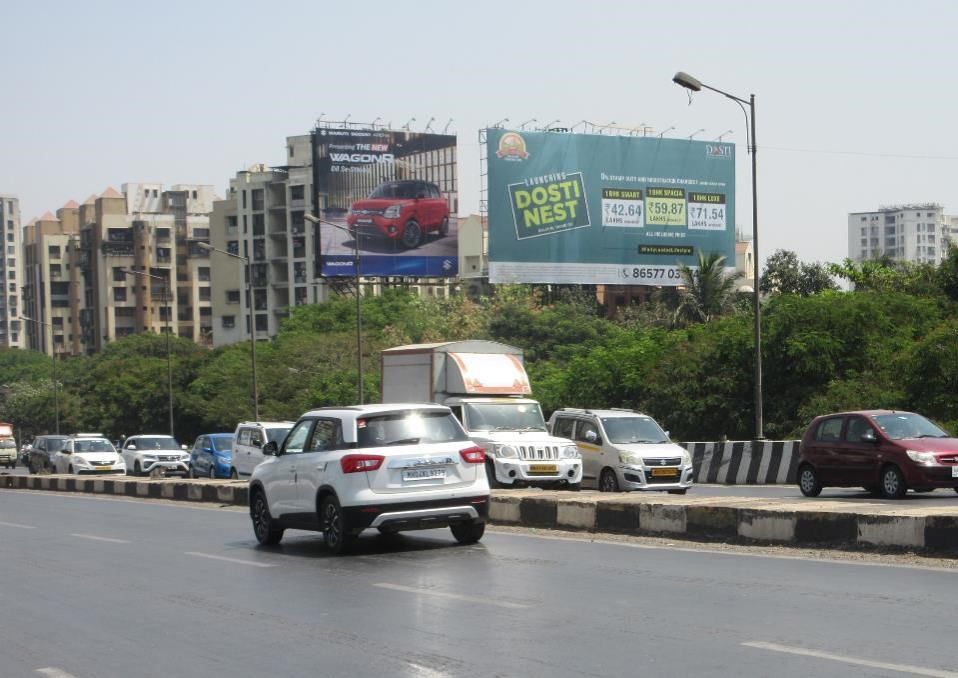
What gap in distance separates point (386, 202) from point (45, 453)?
36.7 meters

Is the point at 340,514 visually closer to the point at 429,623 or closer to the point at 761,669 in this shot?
the point at 429,623

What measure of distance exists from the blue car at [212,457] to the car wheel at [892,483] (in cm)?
2582

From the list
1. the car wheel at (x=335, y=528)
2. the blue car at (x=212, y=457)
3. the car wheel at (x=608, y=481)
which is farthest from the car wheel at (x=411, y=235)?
the car wheel at (x=335, y=528)

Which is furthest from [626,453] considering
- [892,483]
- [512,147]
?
[512,147]

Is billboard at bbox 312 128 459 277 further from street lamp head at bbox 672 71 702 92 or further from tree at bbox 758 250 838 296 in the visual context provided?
street lamp head at bbox 672 71 702 92

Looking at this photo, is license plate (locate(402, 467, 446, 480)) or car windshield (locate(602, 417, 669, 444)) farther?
car windshield (locate(602, 417, 669, 444))

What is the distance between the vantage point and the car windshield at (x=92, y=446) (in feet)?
162

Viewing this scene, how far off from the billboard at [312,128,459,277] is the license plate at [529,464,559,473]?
54.8 m

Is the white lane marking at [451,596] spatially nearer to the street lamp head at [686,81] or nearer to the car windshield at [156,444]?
the street lamp head at [686,81]

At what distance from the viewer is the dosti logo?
75375mm

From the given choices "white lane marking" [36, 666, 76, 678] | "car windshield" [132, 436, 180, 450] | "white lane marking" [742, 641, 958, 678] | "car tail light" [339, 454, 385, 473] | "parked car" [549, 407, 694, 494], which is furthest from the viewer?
"car windshield" [132, 436, 180, 450]

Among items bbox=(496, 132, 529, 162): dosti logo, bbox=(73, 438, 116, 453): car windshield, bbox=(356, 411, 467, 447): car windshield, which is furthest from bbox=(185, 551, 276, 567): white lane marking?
bbox=(496, 132, 529, 162): dosti logo

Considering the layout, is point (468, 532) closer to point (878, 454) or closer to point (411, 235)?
point (878, 454)

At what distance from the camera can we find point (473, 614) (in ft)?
33.0
